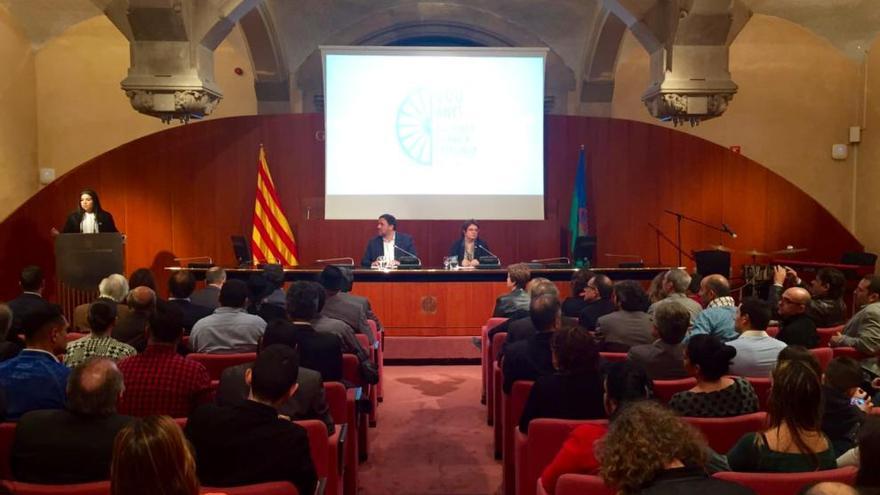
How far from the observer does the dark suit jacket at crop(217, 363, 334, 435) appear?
296 centimetres

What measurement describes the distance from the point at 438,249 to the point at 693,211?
3328 mm

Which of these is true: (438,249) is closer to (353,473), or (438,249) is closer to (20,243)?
(20,243)

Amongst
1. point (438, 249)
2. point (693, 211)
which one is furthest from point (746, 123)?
point (438, 249)

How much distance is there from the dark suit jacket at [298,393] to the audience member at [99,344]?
2.60 feet

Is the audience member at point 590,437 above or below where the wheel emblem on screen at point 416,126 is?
below

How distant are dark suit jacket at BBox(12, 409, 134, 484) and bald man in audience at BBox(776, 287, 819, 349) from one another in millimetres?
3341

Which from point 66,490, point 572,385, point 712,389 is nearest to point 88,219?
point 572,385

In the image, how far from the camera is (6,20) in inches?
370

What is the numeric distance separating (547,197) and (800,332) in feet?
19.7

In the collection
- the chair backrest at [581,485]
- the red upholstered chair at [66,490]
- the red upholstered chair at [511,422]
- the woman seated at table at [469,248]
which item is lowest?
the red upholstered chair at [511,422]

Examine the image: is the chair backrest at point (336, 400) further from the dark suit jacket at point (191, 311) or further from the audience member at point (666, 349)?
the dark suit jacket at point (191, 311)

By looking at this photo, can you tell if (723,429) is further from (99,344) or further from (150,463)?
(99,344)

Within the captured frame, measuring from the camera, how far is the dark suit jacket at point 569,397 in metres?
2.89

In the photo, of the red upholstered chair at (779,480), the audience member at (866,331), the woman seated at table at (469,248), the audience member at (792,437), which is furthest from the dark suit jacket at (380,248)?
the red upholstered chair at (779,480)
